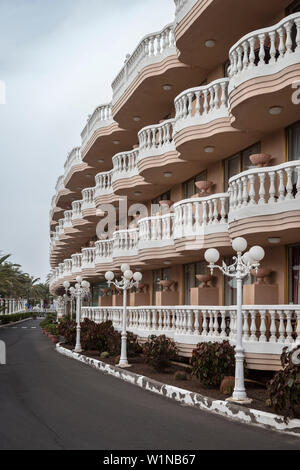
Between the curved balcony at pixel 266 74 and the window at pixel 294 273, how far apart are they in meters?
3.79

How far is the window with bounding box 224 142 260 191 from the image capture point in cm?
2025

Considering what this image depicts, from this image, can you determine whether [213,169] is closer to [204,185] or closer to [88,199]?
[204,185]

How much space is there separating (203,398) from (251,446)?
4.01 metres

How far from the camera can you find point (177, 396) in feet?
49.8

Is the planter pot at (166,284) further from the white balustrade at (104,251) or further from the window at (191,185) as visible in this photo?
the white balustrade at (104,251)

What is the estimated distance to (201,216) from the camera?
789 inches

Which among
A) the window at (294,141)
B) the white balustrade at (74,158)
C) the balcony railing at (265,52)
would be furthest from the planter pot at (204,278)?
the white balustrade at (74,158)

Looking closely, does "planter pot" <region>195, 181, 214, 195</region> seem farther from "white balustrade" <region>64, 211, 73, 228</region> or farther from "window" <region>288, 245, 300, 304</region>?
"white balustrade" <region>64, 211, 73, 228</region>

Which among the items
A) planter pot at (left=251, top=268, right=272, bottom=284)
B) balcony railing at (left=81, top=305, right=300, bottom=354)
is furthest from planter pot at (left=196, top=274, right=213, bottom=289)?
planter pot at (left=251, top=268, right=272, bottom=284)

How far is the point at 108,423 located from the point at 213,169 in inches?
526

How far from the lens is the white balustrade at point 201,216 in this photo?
19.2m

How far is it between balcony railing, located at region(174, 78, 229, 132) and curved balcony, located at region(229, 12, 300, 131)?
5.67 feet

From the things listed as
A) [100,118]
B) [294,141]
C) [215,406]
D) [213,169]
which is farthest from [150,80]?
[215,406]
